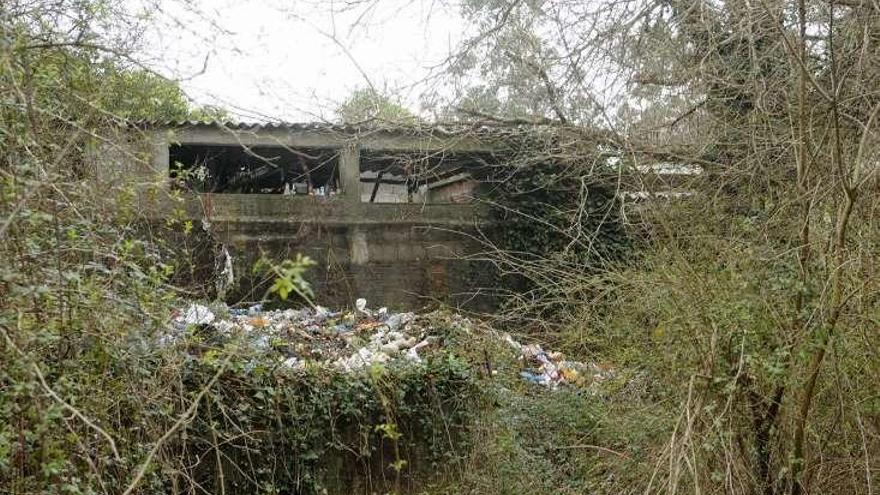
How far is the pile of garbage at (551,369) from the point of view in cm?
789

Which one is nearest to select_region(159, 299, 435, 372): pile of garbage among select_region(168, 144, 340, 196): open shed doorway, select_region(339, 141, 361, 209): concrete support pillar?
select_region(339, 141, 361, 209): concrete support pillar

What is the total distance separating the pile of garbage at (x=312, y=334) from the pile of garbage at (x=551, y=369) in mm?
1121

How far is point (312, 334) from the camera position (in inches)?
362

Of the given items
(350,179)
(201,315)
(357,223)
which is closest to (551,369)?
(201,315)

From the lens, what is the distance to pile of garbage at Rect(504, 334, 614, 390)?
25.9 feet

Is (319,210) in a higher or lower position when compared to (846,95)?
lower

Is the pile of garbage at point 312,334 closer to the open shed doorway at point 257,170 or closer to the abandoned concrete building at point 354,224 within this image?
the abandoned concrete building at point 354,224

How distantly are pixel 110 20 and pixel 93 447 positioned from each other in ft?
7.23

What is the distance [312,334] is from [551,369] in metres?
2.44

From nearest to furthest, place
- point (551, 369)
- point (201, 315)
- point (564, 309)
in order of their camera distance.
A: point (201, 315) → point (564, 309) → point (551, 369)

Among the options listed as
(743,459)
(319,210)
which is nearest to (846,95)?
(743,459)

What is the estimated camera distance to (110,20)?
4.97 m

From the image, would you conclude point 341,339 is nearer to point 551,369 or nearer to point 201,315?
point 201,315

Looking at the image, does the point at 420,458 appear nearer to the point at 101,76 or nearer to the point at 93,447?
the point at 93,447
